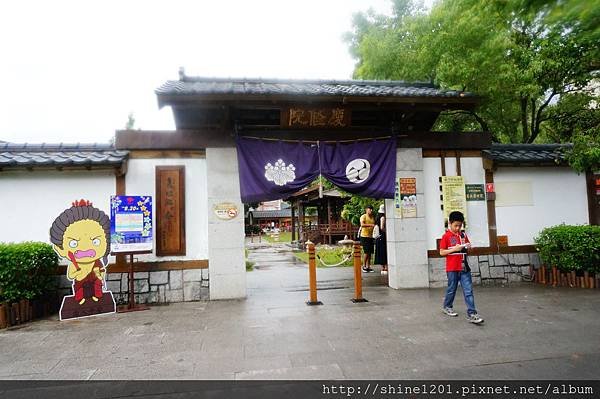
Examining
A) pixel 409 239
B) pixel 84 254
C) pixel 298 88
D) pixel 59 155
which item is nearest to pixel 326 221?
pixel 409 239

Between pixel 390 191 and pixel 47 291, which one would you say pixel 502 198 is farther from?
pixel 47 291

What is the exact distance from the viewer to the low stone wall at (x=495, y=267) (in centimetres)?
864

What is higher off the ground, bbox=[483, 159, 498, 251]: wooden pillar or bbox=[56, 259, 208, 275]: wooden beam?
bbox=[483, 159, 498, 251]: wooden pillar

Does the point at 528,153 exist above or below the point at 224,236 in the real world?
above

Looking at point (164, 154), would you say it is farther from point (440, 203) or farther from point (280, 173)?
point (440, 203)

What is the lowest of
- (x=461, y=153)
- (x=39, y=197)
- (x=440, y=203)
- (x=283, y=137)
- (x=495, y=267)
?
(x=495, y=267)

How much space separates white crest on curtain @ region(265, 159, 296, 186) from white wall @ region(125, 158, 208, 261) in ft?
4.91

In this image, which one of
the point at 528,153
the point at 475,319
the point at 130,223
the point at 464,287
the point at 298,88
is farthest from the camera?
the point at 528,153

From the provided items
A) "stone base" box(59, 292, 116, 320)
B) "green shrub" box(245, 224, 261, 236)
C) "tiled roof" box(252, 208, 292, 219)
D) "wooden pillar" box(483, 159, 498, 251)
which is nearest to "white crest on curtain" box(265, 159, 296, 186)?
"stone base" box(59, 292, 116, 320)

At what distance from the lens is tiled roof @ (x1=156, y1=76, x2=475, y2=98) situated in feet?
22.8

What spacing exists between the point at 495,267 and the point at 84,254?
944 centimetres

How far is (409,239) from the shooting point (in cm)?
846

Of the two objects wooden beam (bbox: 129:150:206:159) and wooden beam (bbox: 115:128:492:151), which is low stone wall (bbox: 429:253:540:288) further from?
wooden beam (bbox: 129:150:206:159)

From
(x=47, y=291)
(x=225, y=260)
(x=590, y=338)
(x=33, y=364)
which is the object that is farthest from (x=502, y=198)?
(x=47, y=291)
